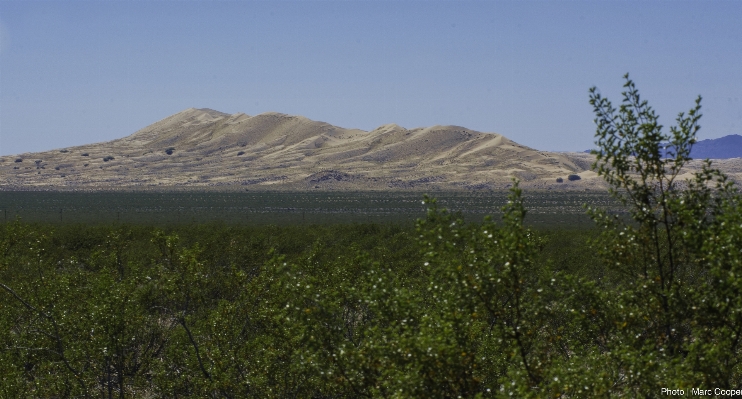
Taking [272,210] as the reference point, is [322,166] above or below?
above

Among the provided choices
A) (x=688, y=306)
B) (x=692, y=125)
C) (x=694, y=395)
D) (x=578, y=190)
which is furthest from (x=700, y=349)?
(x=578, y=190)

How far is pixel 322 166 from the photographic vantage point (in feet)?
557

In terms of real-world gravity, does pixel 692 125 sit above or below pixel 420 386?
above

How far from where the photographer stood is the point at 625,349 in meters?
8.00

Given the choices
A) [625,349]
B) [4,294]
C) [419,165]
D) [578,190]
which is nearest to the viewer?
[625,349]

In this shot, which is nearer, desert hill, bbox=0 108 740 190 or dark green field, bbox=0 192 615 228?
dark green field, bbox=0 192 615 228

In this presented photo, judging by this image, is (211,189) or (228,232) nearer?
(228,232)

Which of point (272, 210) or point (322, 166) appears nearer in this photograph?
point (272, 210)

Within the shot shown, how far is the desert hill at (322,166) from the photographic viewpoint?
6068 inches

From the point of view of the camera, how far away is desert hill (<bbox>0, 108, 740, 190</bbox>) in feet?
506

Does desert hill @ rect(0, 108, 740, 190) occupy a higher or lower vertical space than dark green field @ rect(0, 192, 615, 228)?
higher

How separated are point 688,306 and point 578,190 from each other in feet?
462

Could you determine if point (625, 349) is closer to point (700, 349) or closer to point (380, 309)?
point (700, 349)

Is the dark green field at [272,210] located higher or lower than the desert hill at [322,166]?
lower
